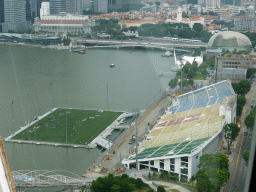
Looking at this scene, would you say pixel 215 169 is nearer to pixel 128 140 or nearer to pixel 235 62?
pixel 128 140

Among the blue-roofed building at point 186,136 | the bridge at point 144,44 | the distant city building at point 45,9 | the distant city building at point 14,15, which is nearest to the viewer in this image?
the blue-roofed building at point 186,136

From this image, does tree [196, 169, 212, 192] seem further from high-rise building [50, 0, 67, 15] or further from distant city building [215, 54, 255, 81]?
high-rise building [50, 0, 67, 15]

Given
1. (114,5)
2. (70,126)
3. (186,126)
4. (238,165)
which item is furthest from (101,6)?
(238,165)

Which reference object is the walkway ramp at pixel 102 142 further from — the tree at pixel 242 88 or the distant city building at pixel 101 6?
the distant city building at pixel 101 6

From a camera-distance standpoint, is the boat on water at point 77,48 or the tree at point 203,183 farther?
the boat on water at point 77,48

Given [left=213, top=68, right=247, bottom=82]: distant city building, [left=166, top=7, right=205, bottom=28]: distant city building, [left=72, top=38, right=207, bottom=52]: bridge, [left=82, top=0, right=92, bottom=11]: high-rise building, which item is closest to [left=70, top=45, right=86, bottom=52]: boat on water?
[left=72, top=38, right=207, bottom=52]: bridge

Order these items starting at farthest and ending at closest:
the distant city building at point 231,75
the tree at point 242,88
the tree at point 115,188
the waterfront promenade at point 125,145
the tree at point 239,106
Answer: the distant city building at point 231,75, the tree at point 242,88, the tree at point 239,106, the waterfront promenade at point 125,145, the tree at point 115,188

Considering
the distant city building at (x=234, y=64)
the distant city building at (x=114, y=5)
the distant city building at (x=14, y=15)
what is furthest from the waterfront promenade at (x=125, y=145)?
the distant city building at (x=114, y=5)

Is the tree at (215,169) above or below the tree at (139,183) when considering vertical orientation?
above

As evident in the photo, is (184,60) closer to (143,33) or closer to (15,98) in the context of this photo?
(143,33)

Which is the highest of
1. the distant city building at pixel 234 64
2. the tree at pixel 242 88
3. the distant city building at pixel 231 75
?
the distant city building at pixel 234 64
